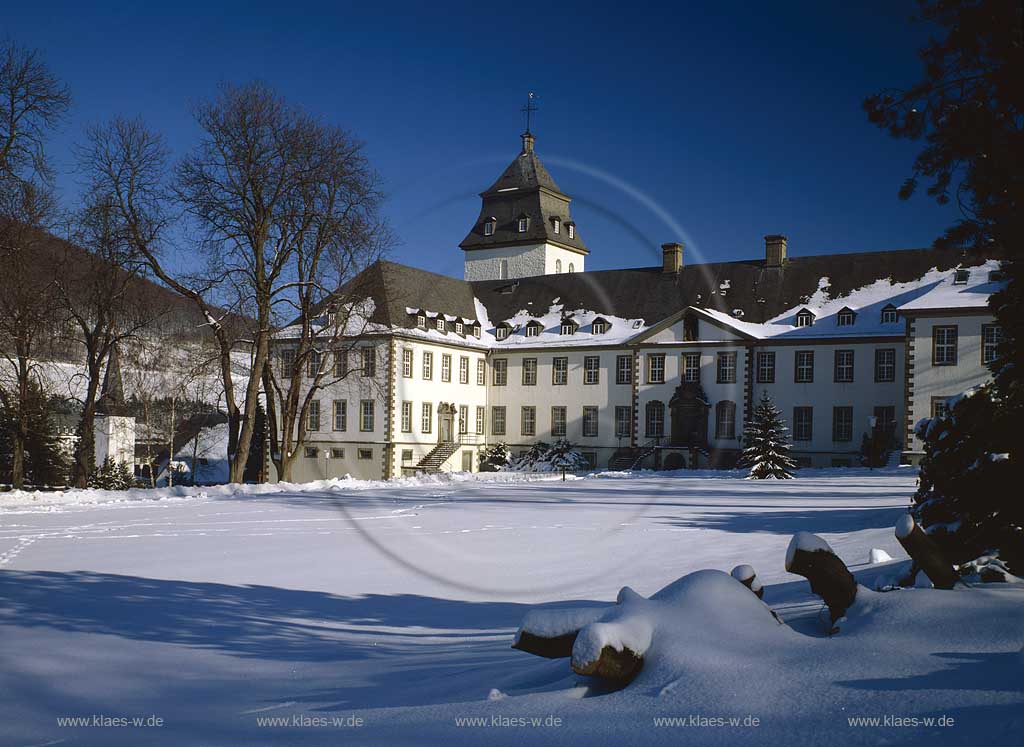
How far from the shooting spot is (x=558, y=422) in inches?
2163

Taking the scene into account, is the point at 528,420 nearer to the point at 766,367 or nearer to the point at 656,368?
the point at 656,368

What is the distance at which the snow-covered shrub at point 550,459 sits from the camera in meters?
50.4

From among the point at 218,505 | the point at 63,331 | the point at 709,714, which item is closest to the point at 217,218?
the point at 63,331

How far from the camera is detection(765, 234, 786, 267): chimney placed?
52.4 meters

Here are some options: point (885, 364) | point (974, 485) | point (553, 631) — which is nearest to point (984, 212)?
point (974, 485)

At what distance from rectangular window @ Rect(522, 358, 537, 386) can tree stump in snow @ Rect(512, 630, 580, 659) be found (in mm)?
49248

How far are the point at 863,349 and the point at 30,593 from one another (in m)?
42.7

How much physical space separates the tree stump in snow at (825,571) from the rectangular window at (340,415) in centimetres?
4752

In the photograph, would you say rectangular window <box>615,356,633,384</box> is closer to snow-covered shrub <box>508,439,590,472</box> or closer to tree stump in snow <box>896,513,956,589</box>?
snow-covered shrub <box>508,439,590,472</box>

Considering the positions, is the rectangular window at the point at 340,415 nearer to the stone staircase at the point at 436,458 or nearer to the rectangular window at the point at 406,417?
the rectangular window at the point at 406,417

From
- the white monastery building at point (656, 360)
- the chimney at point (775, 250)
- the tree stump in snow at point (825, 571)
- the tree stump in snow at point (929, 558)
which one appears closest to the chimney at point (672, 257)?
the white monastery building at point (656, 360)

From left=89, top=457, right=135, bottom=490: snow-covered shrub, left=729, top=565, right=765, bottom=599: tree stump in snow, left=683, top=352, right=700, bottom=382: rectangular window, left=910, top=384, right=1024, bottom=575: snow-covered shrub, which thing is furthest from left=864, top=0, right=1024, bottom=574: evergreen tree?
left=683, top=352, right=700, bottom=382: rectangular window

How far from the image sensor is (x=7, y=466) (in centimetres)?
3631

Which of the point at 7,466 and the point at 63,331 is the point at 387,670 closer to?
the point at 63,331
